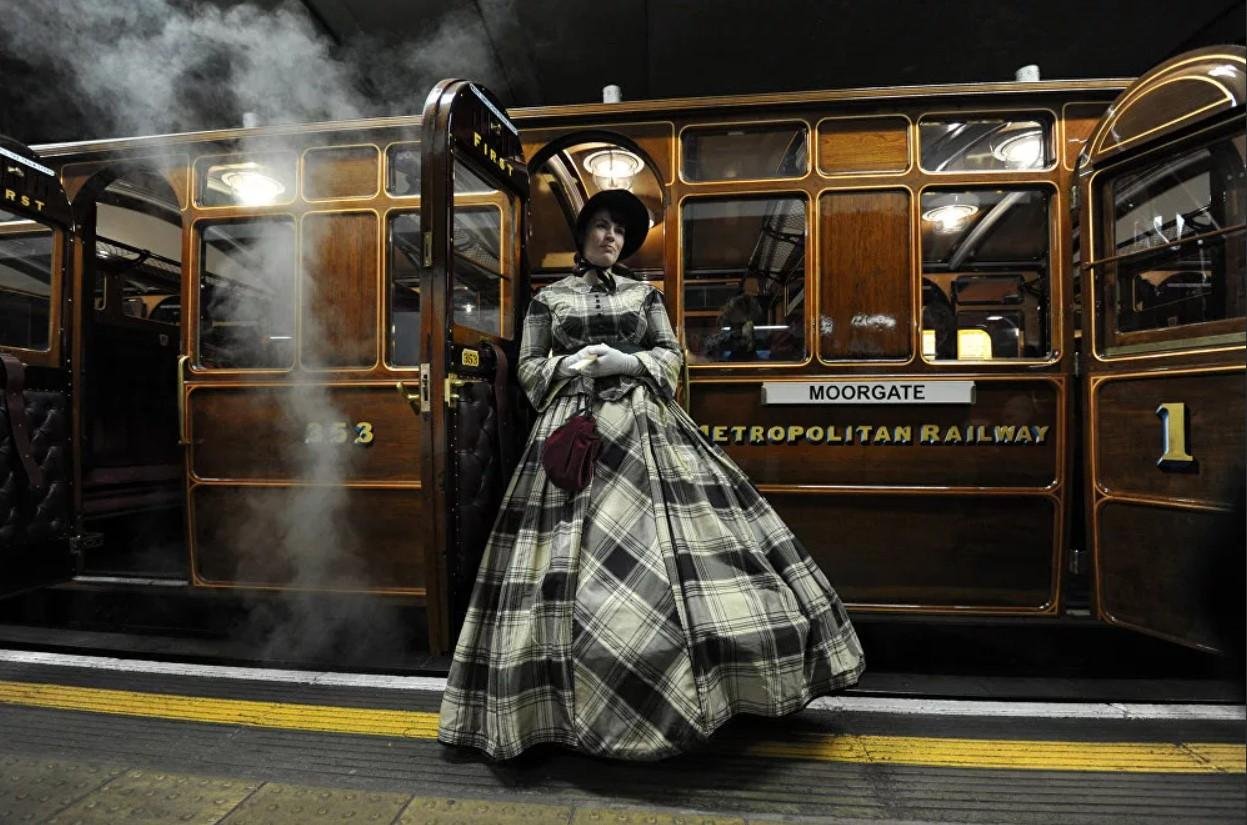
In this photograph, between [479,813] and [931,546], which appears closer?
[479,813]

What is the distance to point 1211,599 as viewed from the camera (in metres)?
2.02

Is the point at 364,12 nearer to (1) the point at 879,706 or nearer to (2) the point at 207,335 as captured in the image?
(2) the point at 207,335

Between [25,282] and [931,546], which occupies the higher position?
[25,282]

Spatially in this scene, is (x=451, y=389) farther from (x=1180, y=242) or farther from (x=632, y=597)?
(x=1180, y=242)

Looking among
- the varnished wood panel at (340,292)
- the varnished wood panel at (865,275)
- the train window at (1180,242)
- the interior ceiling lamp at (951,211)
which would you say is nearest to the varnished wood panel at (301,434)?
A: the varnished wood panel at (340,292)

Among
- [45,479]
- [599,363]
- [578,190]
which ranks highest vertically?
[578,190]

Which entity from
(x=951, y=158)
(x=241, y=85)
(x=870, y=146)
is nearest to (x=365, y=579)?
(x=241, y=85)

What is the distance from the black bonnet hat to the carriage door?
16.6 inches

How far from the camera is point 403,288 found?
299 centimetres

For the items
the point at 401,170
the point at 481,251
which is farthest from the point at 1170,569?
the point at 401,170

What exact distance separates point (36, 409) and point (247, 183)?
1.59 metres

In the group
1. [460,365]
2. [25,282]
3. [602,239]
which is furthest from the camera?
[25,282]

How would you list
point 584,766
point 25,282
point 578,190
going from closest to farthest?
point 584,766
point 25,282
point 578,190

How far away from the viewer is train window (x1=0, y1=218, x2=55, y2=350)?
312 centimetres
